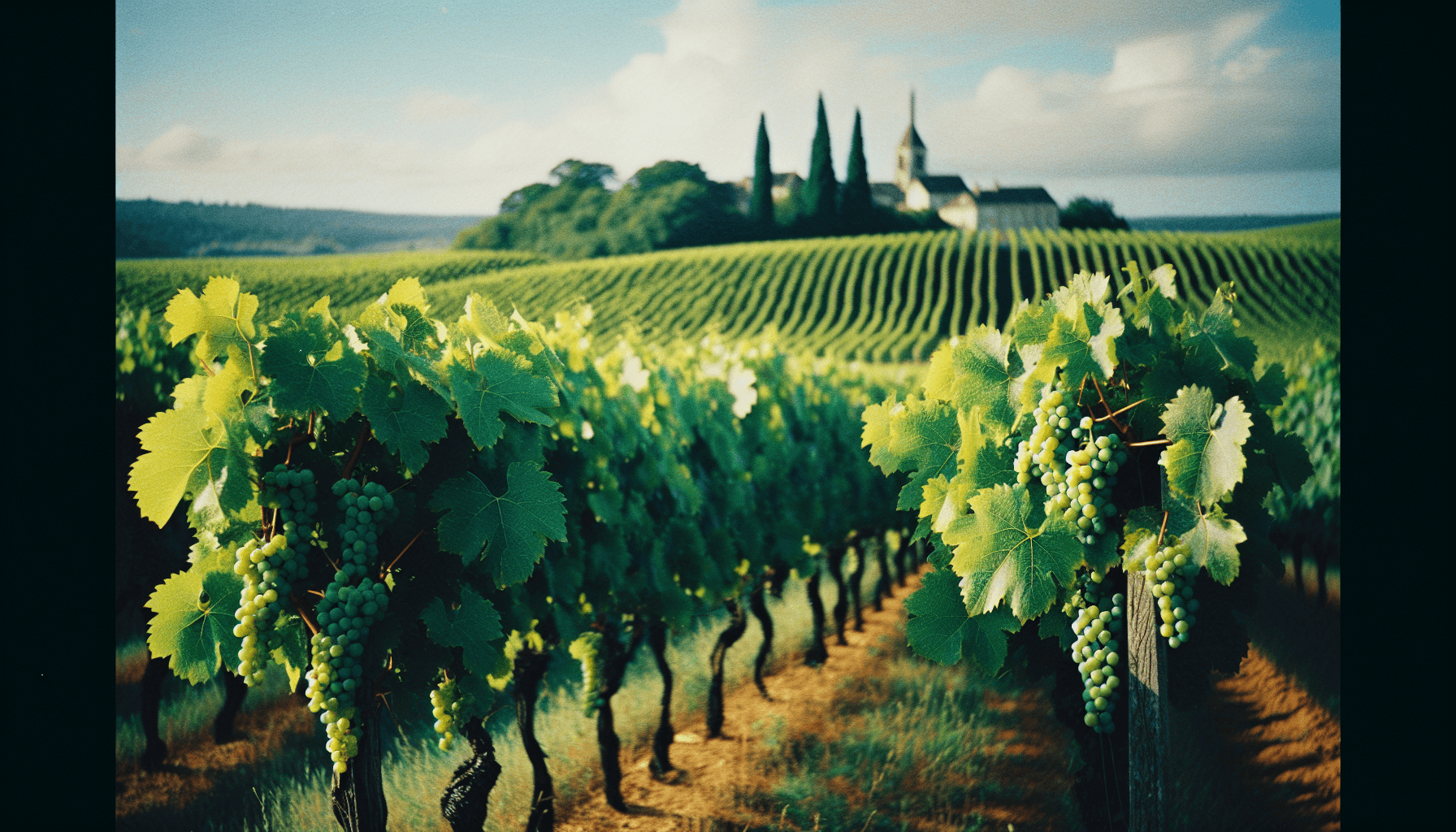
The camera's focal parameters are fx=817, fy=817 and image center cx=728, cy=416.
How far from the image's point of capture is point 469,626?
1925 millimetres

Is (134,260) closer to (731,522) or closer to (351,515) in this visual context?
(731,522)

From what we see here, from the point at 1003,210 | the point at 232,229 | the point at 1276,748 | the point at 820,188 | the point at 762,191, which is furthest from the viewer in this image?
the point at 1003,210

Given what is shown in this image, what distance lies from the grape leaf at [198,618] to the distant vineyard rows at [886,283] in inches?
745

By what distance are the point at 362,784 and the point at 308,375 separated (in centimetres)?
98

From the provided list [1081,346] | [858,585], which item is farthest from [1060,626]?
[858,585]

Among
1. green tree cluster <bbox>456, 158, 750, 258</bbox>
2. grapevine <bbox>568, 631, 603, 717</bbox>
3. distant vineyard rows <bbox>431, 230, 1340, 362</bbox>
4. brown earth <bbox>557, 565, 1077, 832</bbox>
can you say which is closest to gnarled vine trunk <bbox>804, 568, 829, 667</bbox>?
brown earth <bbox>557, 565, 1077, 832</bbox>

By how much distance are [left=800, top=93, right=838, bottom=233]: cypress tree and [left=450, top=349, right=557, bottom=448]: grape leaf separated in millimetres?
39052

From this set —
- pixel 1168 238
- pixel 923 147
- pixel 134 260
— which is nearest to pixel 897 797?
pixel 134 260

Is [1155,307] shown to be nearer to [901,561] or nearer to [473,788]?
[473,788]

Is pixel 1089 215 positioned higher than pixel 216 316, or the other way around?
pixel 1089 215

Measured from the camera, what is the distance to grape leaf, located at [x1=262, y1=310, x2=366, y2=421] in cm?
170

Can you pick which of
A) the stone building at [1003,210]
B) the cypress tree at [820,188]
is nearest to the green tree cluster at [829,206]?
the cypress tree at [820,188]

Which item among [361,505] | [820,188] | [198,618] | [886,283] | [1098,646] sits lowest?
[1098,646]

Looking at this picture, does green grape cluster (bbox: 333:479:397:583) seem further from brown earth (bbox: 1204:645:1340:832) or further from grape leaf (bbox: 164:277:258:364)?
brown earth (bbox: 1204:645:1340:832)
